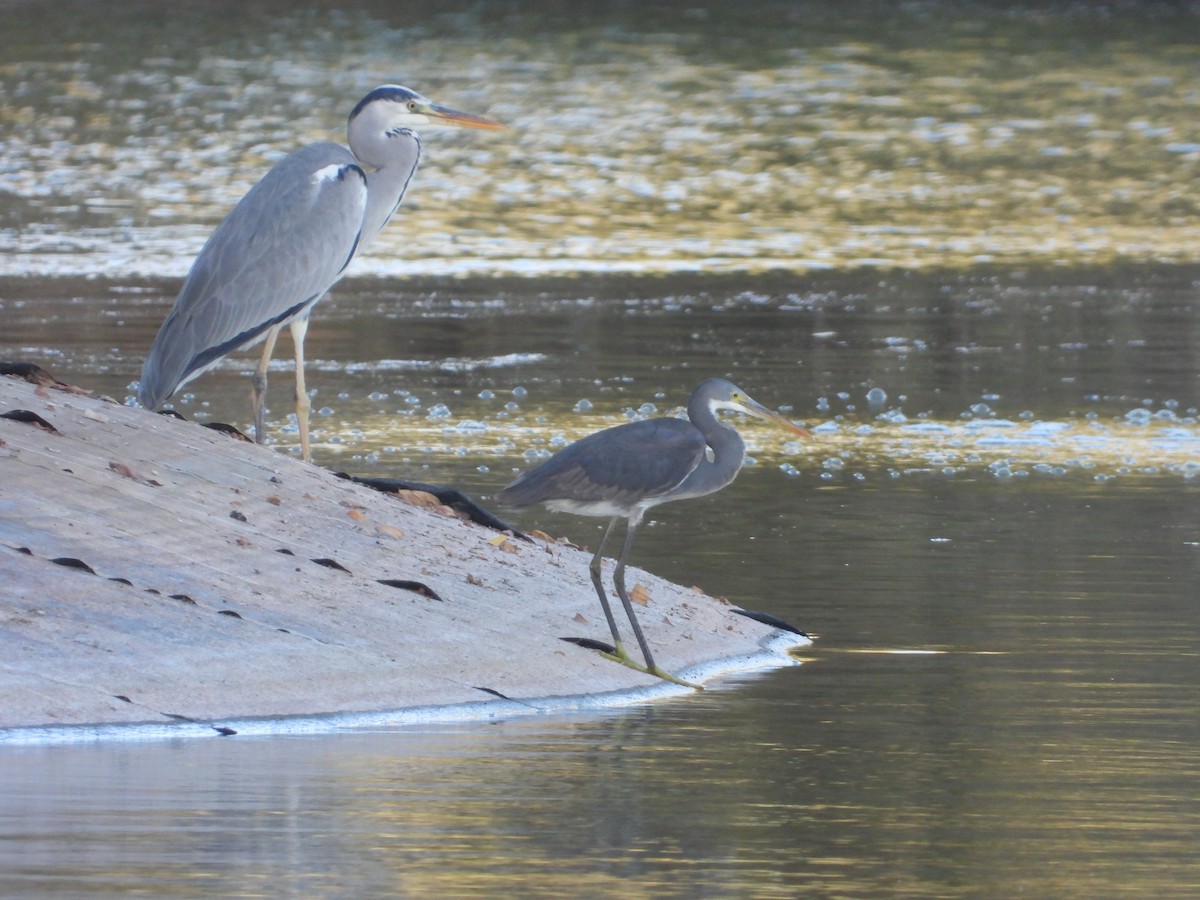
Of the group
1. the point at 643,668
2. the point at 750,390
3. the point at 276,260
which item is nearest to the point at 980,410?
the point at 750,390

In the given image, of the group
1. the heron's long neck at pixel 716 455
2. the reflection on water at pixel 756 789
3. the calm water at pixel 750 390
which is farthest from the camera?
the heron's long neck at pixel 716 455

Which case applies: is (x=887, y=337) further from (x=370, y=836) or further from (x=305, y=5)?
(x=305, y=5)

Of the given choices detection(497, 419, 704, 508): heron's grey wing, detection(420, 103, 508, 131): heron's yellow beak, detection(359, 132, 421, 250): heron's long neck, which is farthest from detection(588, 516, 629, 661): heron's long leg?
detection(420, 103, 508, 131): heron's yellow beak

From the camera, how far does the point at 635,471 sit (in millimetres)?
9672

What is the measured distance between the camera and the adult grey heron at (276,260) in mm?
12609

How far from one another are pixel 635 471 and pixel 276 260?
3.74m

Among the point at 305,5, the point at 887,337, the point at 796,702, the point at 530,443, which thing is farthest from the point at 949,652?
the point at 305,5

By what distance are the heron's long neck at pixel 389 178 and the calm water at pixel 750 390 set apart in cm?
165

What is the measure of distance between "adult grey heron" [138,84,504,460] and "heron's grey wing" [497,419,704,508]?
290 centimetres

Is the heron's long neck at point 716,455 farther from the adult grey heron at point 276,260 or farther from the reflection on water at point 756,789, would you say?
the adult grey heron at point 276,260

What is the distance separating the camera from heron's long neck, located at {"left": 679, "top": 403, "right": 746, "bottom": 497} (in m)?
9.88

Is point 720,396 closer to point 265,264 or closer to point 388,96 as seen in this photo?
point 265,264

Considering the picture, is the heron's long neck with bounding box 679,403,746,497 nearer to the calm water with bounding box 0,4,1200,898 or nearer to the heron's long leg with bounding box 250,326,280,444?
the calm water with bounding box 0,4,1200,898

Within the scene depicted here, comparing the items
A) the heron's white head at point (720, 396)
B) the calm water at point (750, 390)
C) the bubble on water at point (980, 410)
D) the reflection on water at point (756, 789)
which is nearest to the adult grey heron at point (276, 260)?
the calm water at point (750, 390)
